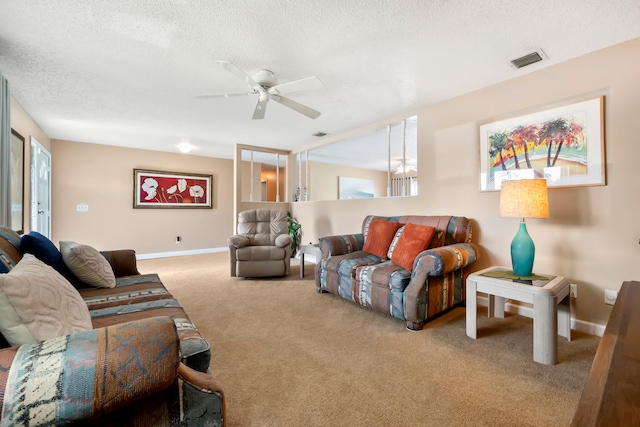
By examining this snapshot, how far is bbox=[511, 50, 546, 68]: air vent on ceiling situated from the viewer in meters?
2.20

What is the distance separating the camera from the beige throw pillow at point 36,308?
76 cm

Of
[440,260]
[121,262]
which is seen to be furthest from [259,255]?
[440,260]

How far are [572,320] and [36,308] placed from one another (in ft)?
10.8

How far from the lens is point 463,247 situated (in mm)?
2510

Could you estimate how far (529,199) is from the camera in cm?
202

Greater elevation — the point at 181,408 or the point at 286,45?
the point at 286,45

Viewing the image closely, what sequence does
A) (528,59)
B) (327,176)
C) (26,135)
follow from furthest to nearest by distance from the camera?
(327,176) < (26,135) < (528,59)

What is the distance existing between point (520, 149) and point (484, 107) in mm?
566

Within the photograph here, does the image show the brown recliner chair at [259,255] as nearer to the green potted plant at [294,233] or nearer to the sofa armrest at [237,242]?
the sofa armrest at [237,242]

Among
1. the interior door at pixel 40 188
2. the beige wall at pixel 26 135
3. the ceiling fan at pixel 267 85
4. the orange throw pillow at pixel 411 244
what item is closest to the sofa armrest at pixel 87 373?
the ceiling fan at pixel 267 85

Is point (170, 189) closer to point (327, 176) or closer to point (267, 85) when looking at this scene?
point (327, 176)

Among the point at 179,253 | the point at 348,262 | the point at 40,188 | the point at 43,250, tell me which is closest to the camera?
the point at 43,250

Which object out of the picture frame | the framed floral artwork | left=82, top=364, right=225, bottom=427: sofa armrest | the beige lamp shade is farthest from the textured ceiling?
the framed floral artwork

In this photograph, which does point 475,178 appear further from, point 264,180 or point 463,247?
point 264,180
